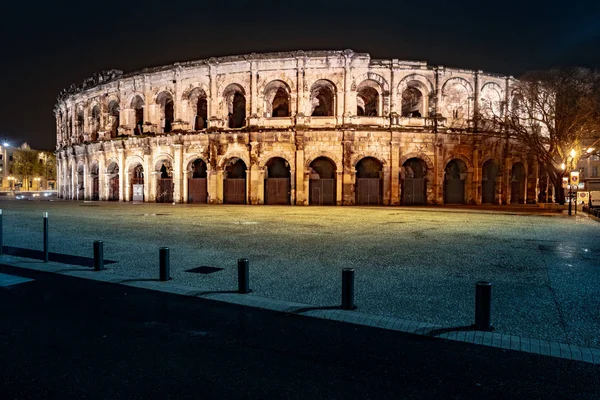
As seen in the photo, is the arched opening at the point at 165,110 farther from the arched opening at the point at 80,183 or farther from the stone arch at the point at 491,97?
the stone arch at the point at 491,97

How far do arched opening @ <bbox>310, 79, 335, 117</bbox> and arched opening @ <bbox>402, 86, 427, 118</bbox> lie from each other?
20.8 ft

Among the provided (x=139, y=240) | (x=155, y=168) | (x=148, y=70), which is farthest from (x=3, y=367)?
(x=148, y=70)

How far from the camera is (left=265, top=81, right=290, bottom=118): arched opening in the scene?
30.4 m

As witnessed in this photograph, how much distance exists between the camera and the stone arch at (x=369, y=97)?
97.6 feet

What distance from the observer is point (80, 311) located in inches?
199

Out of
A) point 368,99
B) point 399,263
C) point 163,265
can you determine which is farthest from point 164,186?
point 399,263

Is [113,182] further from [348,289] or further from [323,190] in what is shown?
[348,289]

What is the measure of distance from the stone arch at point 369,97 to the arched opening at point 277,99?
614cm

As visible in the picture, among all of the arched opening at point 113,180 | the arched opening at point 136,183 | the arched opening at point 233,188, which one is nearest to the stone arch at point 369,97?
the arched opening at point 233,188

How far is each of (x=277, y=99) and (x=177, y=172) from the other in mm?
10802

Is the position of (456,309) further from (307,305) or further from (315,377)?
(315,377)

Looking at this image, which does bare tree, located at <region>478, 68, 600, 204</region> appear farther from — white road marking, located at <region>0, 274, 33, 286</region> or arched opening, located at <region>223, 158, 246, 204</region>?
white road marking, located at <region>0, 274, 33, 286</region>

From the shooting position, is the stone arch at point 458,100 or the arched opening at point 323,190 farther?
the stone arch at point 458,100

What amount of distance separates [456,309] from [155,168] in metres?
32.5
